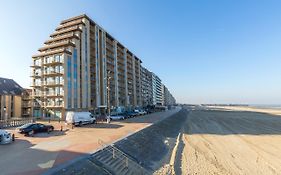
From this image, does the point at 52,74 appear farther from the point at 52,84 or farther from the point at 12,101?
the point at 12,101

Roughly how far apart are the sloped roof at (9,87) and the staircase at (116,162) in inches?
2034

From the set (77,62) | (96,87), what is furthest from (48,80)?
(96,87)

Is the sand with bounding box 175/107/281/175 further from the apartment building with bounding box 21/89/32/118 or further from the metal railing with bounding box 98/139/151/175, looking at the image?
the apartment building with bounding box 21/89/32/118

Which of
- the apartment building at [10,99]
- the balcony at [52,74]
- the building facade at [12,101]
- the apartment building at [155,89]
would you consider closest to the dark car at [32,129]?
the balcony at [52,74]

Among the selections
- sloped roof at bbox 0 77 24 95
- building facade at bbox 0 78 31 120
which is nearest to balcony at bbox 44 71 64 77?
building facade at bbox 0 78 31 120

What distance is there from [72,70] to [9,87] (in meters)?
24.8

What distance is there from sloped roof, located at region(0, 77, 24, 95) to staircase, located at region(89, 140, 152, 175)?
5165 centimetres

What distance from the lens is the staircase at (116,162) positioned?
13673mm

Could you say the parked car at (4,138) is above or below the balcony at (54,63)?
below

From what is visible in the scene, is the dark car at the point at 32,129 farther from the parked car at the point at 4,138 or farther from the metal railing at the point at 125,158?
the metal railing at the point at 125,158

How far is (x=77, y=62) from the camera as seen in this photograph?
1996 inches

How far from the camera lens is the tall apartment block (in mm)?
47219

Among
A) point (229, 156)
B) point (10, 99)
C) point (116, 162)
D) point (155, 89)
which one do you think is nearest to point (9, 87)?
point (10, 99)

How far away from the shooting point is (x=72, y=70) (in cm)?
4875
